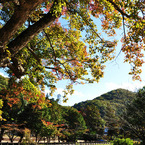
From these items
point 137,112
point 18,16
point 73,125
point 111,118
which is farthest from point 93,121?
point 18,16

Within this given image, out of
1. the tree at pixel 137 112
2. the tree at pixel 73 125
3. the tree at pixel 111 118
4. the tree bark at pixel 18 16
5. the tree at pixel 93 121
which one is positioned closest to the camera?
the tree bark at pixel 18 16

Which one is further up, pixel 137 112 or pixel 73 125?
pixel 137 112

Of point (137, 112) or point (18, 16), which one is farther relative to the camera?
point (137, 112)

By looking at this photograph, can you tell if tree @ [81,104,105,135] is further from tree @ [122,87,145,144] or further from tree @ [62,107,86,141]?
tree @ [122,87,145,144]

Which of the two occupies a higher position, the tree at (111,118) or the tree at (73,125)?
the tree at (111,118)

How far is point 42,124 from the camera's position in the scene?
64.6 feet

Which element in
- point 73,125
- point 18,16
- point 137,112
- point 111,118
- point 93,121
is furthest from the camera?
point 93,121

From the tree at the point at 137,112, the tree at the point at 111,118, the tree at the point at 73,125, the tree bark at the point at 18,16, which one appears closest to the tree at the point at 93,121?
the tree at the point at 73,125

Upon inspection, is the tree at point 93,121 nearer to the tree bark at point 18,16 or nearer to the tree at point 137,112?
the tree at point 137,112

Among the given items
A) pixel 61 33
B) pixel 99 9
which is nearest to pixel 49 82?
pixel 61 33

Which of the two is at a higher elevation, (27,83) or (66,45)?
(66,45)

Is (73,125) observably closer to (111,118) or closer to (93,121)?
(93,121)

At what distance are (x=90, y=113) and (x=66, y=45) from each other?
35905 millimetres

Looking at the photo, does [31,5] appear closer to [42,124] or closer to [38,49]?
[38,49]
